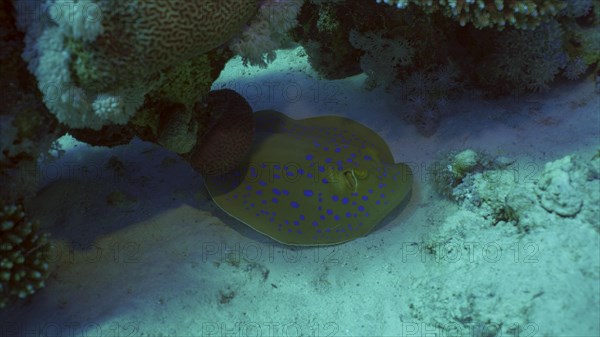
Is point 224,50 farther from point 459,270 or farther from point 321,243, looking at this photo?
point 459,270

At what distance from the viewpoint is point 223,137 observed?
4785 mm

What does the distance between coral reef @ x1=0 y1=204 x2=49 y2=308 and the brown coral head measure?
1805 millimetres

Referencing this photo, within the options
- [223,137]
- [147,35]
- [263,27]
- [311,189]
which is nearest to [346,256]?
[311,189]

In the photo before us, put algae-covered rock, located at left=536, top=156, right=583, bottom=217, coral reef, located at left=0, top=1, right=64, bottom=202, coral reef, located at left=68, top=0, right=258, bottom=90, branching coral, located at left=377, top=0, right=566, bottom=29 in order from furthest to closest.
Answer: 1. branching coral, located at left=377, top=0, right=566, bottom=29
2. algae-covered rock, located at left=536, top=156, right=583, bottom=217
3. coral reef, located at left=0, top=1, right=64, bottom=202
4. coral reef, located at left=68, top=0, right=258, bottom=90

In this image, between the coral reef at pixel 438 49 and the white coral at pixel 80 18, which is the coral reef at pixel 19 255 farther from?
the coral reef at pixel 438 49

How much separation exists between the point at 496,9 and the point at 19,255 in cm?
552

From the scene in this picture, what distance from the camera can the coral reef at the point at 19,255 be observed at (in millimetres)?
3557

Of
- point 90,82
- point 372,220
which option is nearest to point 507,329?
point 372,220

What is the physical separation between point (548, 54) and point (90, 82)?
18.5 ft

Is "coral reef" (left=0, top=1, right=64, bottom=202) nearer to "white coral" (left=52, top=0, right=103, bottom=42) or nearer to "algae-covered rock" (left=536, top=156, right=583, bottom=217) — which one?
"white coral" (left=52, top=0, right=103, bottom=42)

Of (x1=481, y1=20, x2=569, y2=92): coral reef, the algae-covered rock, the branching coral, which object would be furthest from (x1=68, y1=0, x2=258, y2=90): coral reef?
(x1=481, y1=20, x2=569, y2=92): coral reef

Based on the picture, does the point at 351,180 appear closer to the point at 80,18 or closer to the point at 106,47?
the point at 106,47

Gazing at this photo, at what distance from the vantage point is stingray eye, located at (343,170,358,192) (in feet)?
16.8

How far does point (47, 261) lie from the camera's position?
394cm
